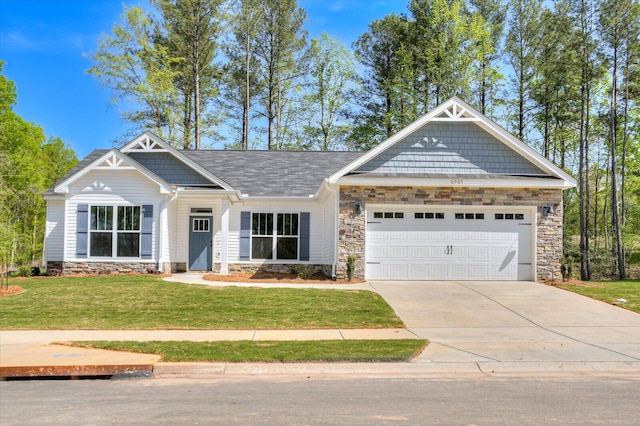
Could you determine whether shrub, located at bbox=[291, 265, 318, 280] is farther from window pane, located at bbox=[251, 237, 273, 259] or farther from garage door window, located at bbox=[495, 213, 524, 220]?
garage door window, located at bbox=[495, 213, 524, 220]

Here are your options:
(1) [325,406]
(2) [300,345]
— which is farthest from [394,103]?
(1) [325,406]

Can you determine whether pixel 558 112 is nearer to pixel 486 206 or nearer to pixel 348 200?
pixel 486 206

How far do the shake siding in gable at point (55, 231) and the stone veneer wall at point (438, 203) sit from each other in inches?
419

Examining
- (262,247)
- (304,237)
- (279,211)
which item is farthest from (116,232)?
(304,237)

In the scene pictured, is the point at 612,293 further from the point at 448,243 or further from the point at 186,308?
the point at 186,308

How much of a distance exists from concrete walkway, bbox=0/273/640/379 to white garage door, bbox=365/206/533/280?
6.91 feet

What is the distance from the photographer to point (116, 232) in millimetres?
16734

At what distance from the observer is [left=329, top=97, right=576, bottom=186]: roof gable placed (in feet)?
49.1

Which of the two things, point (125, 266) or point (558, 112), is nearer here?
point (125, 266)

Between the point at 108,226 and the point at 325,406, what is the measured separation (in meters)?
14.1

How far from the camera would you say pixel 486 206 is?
14812mm

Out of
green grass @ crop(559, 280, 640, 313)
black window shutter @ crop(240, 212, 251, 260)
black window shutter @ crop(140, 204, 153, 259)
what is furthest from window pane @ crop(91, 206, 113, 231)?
green grass @ crop(559, 280, 640, 313)

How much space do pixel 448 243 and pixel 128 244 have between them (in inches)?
434

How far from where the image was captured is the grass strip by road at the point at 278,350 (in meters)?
6.77
